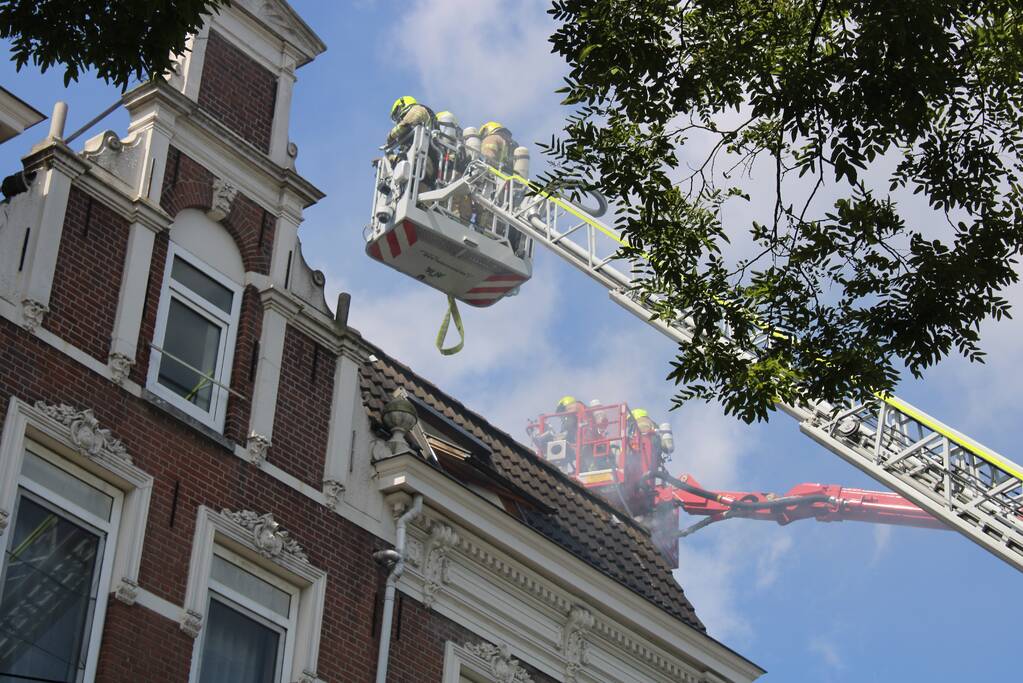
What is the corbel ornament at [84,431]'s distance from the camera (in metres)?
16.8

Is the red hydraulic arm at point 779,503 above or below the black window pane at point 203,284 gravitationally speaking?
above

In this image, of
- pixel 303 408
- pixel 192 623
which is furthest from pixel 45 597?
pixel 303 408

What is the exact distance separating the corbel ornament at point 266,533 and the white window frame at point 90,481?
1.19 meters

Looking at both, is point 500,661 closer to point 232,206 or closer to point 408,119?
point 232,206

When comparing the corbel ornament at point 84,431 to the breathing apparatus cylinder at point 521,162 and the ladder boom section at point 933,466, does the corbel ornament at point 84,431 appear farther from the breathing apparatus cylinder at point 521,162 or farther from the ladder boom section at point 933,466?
the breathing apparatus cylinder at point 521,162

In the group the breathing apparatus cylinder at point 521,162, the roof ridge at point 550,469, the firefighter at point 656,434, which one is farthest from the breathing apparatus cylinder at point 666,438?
the roof ridge at point 550,469

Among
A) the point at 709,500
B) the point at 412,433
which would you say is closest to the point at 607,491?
the point at 709,500

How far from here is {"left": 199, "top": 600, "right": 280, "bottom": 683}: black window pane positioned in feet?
58.0

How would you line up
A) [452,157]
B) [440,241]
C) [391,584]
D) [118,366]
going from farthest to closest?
[452,157], [440,241], [391,584], [118,366]

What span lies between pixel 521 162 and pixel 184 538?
30.9 meters

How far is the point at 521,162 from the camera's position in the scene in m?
47.6

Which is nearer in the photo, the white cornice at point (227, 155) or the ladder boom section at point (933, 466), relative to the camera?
the white cornice at point (227, 155)

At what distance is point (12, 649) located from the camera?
1580 cm

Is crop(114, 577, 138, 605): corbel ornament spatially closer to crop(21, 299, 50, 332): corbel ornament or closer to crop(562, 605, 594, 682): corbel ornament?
crop(21, 299, 50, 332): corbel ornament
